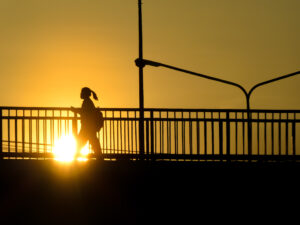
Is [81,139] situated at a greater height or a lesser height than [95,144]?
greater

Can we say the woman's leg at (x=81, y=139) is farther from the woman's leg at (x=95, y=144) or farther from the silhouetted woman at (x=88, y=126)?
the woman's leg at (x=95, y=144)

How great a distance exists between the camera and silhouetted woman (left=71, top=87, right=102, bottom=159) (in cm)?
1925

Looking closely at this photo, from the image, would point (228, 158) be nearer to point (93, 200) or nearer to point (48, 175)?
point (48, 175)

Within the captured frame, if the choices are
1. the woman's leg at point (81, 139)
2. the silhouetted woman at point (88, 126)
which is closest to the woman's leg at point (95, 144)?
the silhouetted woman at point (88, 126)

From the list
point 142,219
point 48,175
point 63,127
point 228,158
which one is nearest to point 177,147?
point 228,158

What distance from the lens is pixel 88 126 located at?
1928 cm

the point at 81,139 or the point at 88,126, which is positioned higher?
the point at 88,126

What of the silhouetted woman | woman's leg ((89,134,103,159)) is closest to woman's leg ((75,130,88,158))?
the silhouetted woman

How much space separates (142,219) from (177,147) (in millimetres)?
8485

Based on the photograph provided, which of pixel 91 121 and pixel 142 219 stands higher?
pixel 91 121

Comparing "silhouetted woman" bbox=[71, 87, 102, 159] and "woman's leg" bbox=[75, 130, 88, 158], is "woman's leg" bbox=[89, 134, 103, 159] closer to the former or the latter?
"silhouetted woman" bbox=[71, 87, 102, 159]

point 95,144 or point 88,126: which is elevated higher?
point 88,126

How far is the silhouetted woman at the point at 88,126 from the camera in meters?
19.2

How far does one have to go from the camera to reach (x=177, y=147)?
19984 mm
